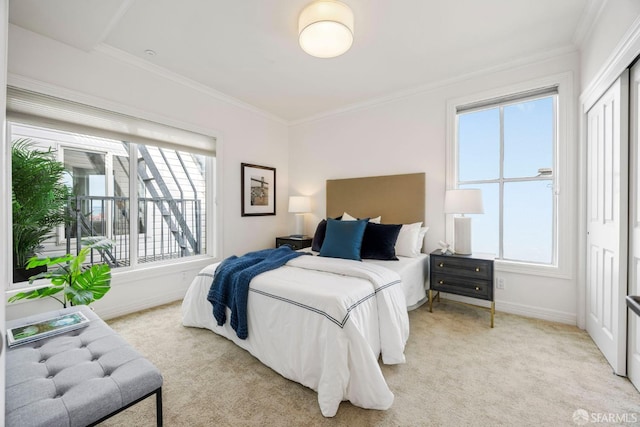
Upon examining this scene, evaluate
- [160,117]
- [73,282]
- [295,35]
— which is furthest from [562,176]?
[73,282]

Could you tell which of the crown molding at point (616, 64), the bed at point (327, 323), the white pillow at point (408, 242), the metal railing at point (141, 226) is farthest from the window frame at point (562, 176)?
the metal railing at point (141, 226)

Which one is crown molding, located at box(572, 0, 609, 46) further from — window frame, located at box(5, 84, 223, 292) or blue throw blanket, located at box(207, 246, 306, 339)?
window frame, located at box(5, 84, 223, 292)

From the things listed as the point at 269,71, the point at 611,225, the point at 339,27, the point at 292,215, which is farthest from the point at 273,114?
the point at 611,225

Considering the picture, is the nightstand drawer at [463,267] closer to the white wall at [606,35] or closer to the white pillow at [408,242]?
the white pillow at [408,242]

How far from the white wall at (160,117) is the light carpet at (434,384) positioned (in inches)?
26.6

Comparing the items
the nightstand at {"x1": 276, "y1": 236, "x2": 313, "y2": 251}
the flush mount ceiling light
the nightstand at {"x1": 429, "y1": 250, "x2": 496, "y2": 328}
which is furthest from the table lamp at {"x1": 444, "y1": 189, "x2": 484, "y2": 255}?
the nightstand at {"x1": 276, "y1": 236, "x2": 313, "y2": 251}

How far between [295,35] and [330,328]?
248 cm

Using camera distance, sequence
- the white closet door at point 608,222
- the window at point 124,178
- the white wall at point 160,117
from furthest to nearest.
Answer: the window at point 124,178, the white wall at point 160,117, the white closet door at point 608,222

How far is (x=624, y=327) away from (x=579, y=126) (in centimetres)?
182

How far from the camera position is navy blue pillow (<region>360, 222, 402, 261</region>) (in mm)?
3021

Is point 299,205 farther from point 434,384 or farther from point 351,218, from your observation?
point 434,384

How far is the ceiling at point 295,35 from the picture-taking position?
2.17 metres

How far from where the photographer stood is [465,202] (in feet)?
9.46

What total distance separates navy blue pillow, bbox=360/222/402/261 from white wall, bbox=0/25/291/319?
1960 mm
